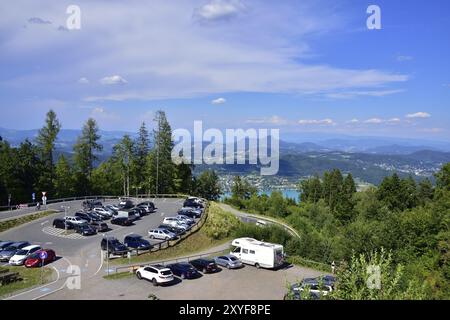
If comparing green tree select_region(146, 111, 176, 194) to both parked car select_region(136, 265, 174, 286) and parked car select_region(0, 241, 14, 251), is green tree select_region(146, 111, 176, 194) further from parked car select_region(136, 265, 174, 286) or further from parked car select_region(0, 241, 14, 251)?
parked car select_region(136, 265, 174, 286)

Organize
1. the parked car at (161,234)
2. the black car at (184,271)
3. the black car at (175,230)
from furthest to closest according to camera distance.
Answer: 1. the black car at (175,230)
2. the parked car at (161,234)
3. the black car at (184,271)

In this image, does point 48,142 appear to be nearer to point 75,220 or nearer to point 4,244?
point 75,220

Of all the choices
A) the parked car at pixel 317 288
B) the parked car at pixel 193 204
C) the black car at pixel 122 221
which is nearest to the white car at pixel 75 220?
the black car at pixel 122 221

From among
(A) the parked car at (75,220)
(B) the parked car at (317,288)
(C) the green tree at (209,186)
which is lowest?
(C) the green tree at (209,186)

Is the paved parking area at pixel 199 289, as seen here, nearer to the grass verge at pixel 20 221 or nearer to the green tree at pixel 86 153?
the grass verge at pixel 20 221
